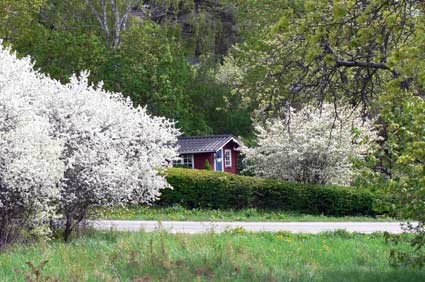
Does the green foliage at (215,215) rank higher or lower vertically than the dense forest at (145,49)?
lower

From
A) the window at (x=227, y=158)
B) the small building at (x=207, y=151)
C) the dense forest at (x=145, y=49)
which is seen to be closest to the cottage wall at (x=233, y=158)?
the small building at (x=207, y=151)

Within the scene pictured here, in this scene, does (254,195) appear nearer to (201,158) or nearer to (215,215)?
(215,215)

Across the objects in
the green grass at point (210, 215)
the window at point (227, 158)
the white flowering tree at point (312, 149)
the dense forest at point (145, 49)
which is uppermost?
the dense forest at point (145, 49)

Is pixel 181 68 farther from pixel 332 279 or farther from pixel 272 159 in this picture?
pixel 332 279

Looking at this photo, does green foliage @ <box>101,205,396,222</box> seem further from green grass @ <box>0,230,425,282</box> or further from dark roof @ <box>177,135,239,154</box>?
dark roof @ <box>177,135,239,154</box>

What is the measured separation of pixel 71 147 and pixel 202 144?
20997mm

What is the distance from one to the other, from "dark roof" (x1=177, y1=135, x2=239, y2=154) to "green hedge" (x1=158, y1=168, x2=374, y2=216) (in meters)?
9.29

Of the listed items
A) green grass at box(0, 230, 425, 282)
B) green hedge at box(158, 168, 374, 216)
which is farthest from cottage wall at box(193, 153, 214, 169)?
green grass at box(0, 230, 425, 282)

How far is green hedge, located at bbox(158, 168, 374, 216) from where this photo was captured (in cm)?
2508

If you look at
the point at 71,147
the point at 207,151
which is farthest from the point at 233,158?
the point at 71,147

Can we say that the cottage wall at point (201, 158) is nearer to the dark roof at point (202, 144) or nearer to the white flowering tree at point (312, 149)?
the dark roof at point (202, 144)

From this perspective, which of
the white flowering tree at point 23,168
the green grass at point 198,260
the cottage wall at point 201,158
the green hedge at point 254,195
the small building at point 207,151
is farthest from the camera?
the cottage wall at point 201,158

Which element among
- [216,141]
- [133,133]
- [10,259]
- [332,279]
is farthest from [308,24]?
[216,141]

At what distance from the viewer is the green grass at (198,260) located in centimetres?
952
